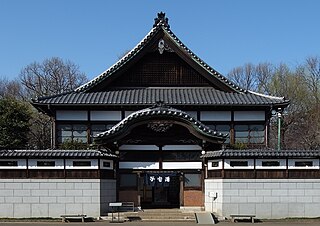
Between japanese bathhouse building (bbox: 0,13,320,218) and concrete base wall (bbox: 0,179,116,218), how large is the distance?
5 centimetres

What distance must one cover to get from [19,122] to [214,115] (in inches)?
531

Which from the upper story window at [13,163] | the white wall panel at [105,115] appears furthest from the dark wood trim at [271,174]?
the upper story window at [13,163]

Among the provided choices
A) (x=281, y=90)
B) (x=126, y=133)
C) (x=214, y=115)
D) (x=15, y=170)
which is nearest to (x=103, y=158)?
(x=126, y=133)

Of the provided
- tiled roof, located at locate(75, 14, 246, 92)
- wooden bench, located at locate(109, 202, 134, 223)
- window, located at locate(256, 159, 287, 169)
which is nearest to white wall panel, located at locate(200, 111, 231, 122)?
tiled roof, located at locate(75, 14, 246, 92)

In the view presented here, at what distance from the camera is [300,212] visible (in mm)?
20547

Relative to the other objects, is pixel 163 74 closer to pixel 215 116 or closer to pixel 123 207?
pixel 215 116

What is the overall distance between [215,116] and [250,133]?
2.26m

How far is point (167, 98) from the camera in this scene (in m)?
24.8

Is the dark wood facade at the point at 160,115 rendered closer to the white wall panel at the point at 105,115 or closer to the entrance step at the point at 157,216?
the white wall panel at the point at 105,115

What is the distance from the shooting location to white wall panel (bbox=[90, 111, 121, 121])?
968 inches

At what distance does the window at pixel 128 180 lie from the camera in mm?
22719

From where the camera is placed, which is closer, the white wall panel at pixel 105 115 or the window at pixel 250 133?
the white wall panel at pixel 105 115

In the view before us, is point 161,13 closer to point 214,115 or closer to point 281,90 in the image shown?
point 214,115

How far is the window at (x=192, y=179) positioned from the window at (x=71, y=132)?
246 inches
